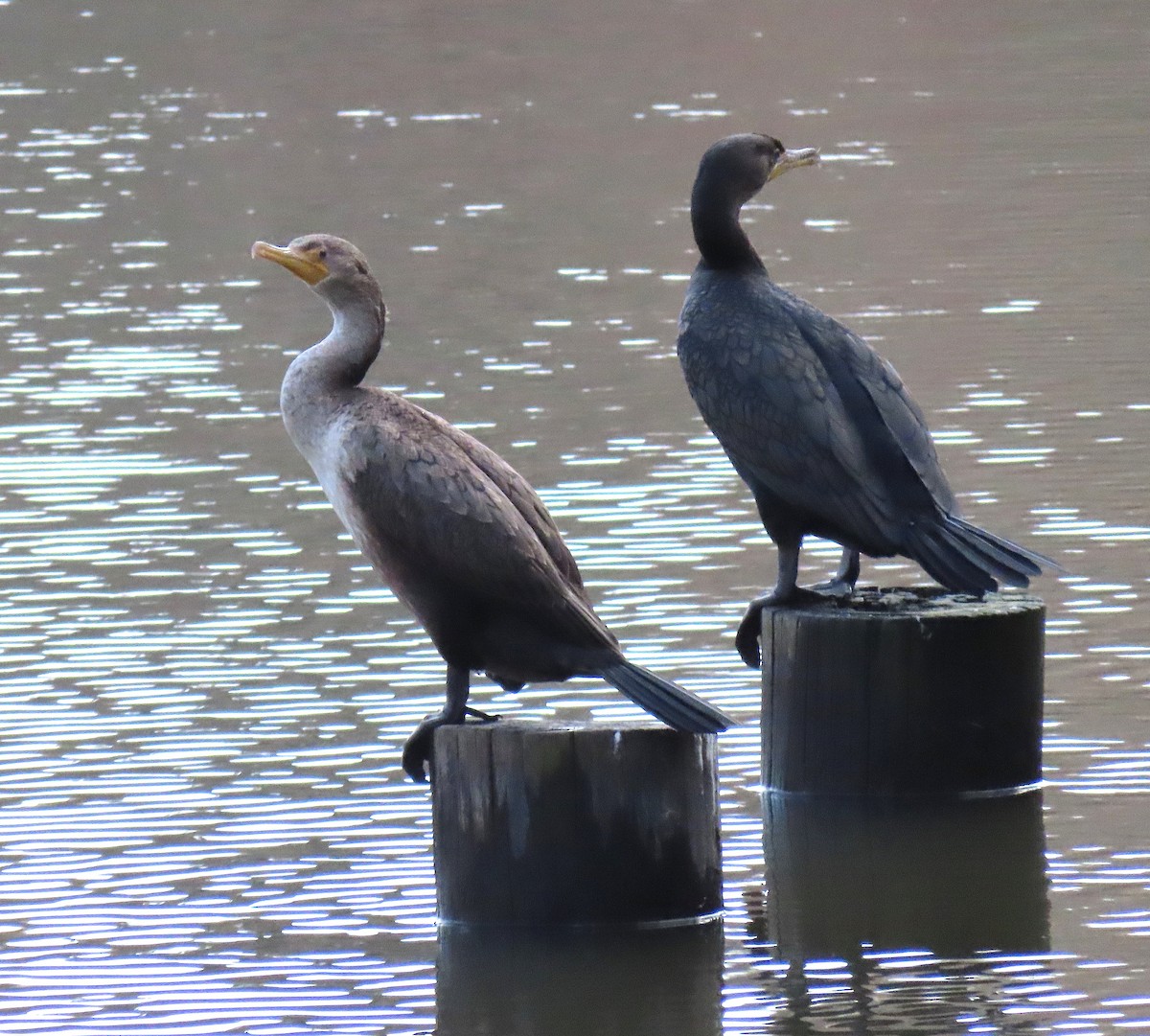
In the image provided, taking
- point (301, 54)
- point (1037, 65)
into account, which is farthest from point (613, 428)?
point (301, 54)

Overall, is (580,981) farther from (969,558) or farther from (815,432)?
(815,432)

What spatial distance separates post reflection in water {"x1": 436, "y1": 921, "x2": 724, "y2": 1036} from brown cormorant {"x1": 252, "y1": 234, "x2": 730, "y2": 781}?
58 centimetres

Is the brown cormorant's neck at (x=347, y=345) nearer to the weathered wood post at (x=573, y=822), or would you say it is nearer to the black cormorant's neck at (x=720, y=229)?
the weathered wood post at (x=573, y=822)

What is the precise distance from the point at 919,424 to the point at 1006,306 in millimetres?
7856

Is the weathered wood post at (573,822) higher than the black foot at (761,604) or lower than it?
lower

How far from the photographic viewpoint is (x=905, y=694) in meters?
7.18

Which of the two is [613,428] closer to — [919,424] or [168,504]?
[168,504]

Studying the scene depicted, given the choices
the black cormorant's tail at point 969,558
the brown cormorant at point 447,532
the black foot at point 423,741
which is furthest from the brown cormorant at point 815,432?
the black foot at point 423,741

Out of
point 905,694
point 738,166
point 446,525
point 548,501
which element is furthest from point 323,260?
point 548,501

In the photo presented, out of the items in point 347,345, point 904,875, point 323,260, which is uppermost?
point 323,260

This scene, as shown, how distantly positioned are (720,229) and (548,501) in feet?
11.0

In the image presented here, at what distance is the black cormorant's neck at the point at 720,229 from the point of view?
7.85 m

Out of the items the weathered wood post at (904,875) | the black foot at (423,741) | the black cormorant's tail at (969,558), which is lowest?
the weathered wood post at (904,875)

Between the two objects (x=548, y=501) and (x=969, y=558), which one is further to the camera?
(x=548, y=501)
